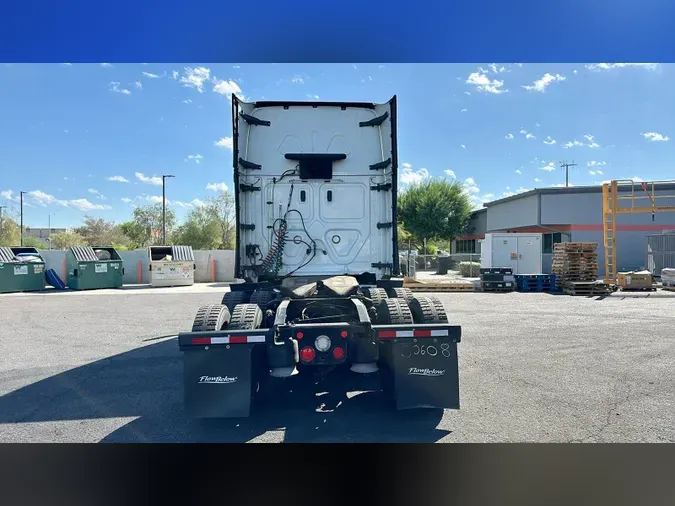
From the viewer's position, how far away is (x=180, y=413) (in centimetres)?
542

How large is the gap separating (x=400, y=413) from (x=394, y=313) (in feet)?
3.94

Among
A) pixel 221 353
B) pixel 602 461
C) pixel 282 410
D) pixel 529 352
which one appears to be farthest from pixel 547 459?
pixel 529 352

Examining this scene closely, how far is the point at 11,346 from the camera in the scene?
946 centimetres

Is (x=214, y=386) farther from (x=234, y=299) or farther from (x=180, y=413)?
(x=234, y=299)

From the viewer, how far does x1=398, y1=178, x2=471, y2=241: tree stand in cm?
4466

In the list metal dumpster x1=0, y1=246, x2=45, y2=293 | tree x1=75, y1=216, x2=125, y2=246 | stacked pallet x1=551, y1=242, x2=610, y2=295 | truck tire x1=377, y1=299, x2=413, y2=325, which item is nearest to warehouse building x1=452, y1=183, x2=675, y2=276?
stacked pallet x1=551, y1=242, x2=610, y2=295

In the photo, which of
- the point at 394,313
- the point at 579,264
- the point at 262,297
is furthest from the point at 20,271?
the point at 579,264

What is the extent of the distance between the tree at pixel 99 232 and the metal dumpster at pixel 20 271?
112 ft

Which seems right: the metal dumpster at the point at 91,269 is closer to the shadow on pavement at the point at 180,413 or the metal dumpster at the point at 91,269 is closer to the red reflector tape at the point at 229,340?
the shadow on pavement at the point at 180,413

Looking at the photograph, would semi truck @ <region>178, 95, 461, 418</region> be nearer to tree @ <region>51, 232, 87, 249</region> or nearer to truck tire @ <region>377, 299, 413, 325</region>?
truck tire @ <region>377, 299, 413, 325</region>

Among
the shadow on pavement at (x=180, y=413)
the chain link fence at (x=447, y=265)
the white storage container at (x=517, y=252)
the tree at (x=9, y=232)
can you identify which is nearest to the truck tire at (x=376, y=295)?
the shadow on pavement at (x=180, y=413)

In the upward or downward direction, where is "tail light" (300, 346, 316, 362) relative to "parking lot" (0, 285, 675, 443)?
upward

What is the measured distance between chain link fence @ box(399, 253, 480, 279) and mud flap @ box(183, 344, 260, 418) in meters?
19.5
